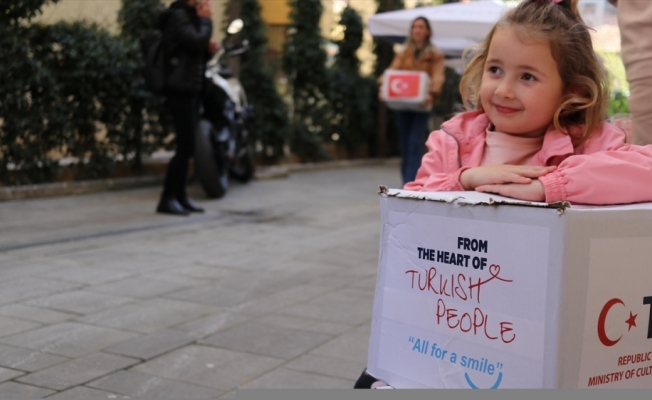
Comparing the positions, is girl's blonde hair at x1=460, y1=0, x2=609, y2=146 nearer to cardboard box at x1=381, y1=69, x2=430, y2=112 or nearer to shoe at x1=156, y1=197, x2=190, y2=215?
shoe at x1=156, y1=197, x2=190, y2=215

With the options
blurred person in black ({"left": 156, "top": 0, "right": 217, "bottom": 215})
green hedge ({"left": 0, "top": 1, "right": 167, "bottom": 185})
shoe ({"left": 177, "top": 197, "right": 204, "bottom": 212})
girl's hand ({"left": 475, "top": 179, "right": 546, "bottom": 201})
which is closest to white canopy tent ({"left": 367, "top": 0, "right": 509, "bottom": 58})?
green hedge ({"left": 0, "top": 1, "right": 167, "bottom": 185})

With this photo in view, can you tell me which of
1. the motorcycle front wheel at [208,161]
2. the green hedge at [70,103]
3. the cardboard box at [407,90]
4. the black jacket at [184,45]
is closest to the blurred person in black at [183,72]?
the black jacket at [184,45]

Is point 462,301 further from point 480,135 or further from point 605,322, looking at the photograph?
point 480,135

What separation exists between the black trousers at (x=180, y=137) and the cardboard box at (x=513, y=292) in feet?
19.8

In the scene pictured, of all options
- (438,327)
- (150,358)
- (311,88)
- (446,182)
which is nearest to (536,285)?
(438,327)

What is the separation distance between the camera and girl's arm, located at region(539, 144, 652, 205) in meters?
1.63

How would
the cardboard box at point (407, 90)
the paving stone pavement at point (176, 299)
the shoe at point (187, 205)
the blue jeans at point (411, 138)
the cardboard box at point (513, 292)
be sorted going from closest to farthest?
the cardboard box at point (513, 292)
the paving stone pavement at point (176, 299)
the shoe at point (187, 205)
the cardboard box at point (407, 90)
the blue jeans at point (411, 138)

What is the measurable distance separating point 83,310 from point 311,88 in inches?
388

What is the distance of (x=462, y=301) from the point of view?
1.58 metres

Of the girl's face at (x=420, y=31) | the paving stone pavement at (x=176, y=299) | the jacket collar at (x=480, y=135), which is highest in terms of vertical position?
the girl's face at (x=420, y=31)

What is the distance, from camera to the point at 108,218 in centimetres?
707

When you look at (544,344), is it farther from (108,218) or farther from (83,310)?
(108,218)

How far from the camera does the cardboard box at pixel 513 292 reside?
4.79 ft

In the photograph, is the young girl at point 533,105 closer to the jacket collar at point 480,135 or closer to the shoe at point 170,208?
the jacket collar at point 480,135
